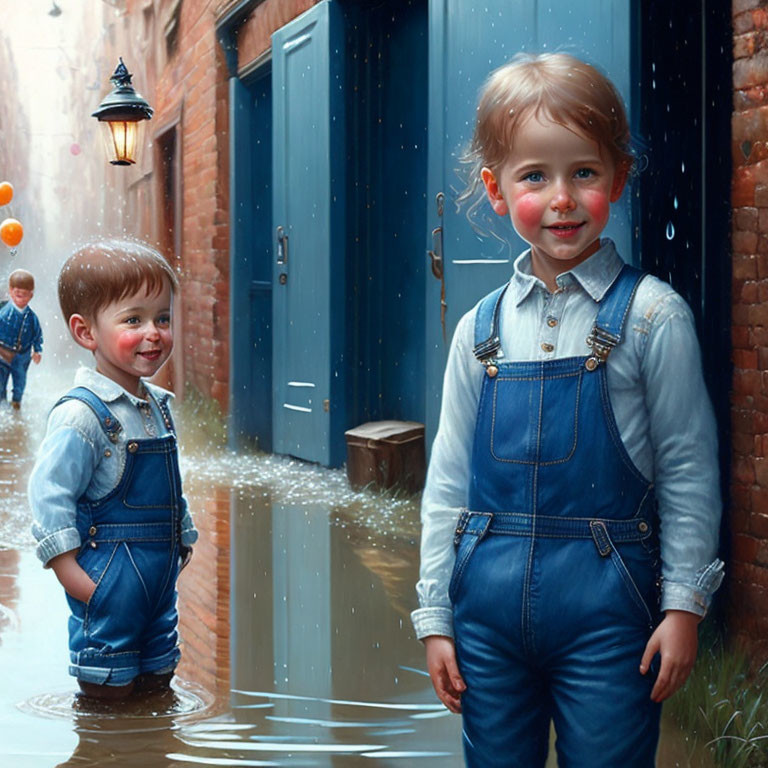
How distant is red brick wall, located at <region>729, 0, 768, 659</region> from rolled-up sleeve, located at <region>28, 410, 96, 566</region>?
1529 millimetres

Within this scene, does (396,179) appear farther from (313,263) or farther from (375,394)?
(375,394)

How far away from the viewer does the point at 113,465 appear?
2562 millimetres

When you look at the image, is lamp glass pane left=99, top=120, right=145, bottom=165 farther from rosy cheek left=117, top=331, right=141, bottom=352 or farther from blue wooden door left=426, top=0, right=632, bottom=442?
rosy cheek left=117, top=331, right=141, bottom=352

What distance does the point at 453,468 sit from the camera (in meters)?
1.83

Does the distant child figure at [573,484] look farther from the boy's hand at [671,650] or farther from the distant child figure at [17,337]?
the distant child figure at [17,337]

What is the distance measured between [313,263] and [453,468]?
14.6 feet

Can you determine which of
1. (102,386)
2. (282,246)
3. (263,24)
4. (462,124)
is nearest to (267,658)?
(102,386)

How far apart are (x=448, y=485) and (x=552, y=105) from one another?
1.88ft

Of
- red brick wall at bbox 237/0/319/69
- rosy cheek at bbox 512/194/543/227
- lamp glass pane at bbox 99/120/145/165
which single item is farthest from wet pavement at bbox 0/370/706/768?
lamp glass pane at bbox 99/120/145/165

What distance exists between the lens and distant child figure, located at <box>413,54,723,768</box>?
167 centimetres

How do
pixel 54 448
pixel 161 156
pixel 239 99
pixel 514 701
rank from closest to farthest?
pixel 514 701 < pixel 54 448 < pixel 239 99 < pixel 161 156

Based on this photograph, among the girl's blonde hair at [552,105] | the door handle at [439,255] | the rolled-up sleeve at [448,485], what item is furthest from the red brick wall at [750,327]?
the door handle at [439,255]

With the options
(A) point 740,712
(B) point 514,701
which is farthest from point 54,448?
(A) point 740,712

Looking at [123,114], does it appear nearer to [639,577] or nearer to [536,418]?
[536,418]
